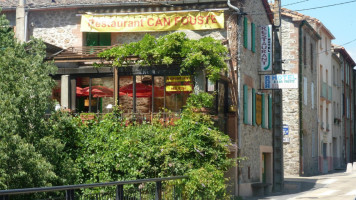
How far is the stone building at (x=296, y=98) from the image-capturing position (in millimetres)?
35562

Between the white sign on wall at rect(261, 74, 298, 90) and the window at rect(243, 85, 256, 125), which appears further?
the white sign on wall at rect(261, 74, 298, 90)

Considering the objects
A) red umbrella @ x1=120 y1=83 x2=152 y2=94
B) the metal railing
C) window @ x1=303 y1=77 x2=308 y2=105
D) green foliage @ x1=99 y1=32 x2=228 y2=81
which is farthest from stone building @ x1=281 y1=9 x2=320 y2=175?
the metal railing

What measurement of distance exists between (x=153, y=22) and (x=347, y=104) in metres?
37.4

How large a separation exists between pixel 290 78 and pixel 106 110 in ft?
23.3

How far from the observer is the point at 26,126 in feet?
54.9

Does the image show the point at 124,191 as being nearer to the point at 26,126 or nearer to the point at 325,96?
the point at 26,126

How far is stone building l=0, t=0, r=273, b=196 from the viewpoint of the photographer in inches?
865

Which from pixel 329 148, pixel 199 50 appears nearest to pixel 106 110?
pixel 199 50

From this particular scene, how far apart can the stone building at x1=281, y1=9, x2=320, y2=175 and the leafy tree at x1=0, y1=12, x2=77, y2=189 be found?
66.1 ft

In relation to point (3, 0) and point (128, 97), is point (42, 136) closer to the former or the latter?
point (128, 97)

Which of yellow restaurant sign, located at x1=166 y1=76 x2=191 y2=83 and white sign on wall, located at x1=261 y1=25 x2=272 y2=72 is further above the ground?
white sign on wall, located at x1=261 y1=25 x2=272 y2=72

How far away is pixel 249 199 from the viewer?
2252cm

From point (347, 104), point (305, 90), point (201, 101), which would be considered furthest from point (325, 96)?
point (201, 101)

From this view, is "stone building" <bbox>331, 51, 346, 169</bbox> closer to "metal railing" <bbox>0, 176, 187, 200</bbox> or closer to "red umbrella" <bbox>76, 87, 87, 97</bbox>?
"red umbrella" <bbox>76, 87, 87, 97</bbox>
